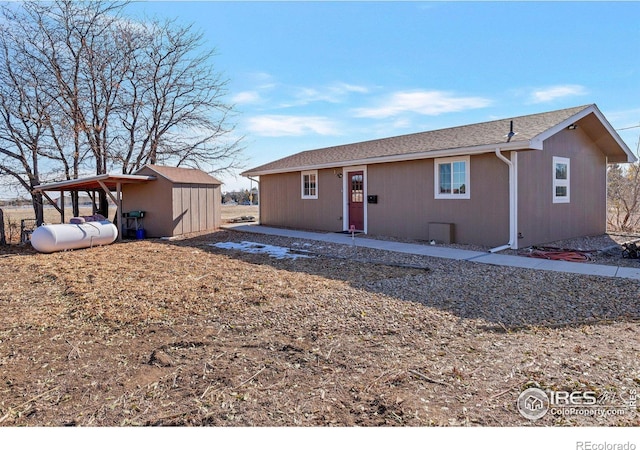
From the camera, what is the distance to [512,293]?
197 inches

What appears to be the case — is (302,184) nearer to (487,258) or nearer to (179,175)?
(179,175)

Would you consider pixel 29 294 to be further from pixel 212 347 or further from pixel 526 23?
pixel 526 23

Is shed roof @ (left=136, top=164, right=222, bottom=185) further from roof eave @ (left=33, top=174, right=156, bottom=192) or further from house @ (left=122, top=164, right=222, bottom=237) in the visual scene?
roof eave @ (left=33, top=174, right=156, bottom=192)

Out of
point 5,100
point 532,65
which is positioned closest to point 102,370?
point 532,65

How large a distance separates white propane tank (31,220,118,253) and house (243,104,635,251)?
595 cm

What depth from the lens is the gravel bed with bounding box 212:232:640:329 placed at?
163 inches

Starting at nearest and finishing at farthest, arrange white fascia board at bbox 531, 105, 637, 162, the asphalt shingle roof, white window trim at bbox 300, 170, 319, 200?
white fascia board at bbox 531, 105, 637, 162 < the asphalt shingle roof < white window trim at bbox 300, 170, 319, 200

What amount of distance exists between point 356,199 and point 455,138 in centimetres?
325

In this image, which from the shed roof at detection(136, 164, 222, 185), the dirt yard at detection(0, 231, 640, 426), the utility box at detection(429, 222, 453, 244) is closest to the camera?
the dirt yard at detection(0, 231, 640, 426)

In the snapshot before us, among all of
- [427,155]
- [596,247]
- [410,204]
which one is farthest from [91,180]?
[596,247]

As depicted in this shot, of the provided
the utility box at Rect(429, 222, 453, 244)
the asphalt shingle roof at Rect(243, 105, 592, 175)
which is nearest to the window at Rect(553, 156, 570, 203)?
the asphalt shingle roof at Rect(243, 105, 592, 175)

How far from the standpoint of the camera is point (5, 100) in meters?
13.3

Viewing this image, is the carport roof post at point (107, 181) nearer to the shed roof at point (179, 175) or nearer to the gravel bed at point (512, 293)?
the shed roof at point (179, 175)

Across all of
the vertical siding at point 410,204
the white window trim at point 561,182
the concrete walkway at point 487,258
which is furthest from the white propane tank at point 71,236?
the white window trim at point 561,182
